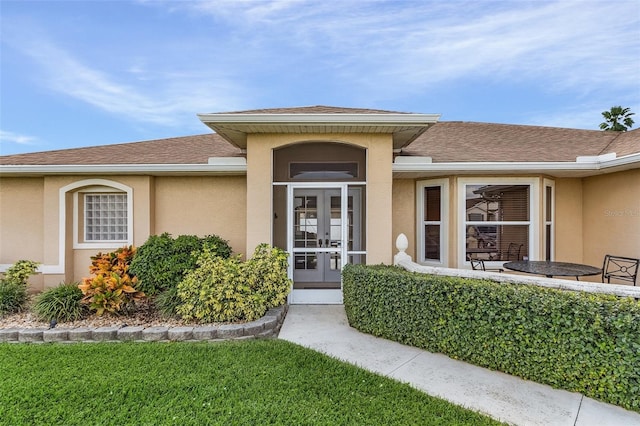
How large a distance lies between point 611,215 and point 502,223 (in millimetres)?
2409

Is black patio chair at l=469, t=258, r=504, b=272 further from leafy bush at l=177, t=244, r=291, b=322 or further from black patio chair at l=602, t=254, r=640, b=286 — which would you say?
leafy bush at l=177, t=244, r=291, b=322

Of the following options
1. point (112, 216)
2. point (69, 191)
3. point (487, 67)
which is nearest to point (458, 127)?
point (487, 67)

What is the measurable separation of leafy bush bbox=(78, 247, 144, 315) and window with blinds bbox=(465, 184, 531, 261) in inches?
301

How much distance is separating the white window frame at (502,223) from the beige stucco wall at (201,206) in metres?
5.58

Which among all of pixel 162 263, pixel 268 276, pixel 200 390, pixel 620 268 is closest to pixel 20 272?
pixel 162 263

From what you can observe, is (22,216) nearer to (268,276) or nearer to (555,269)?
(268,276)

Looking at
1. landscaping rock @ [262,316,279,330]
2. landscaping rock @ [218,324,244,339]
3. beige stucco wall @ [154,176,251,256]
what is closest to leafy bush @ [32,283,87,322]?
beige stucco wall @ [154,176,251,256]

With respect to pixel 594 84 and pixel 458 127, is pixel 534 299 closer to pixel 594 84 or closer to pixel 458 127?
pixel 458 127

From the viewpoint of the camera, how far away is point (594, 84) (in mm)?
14102

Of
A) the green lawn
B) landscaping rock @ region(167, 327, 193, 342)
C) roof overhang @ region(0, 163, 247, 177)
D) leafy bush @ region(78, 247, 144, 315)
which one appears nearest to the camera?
the green lawn

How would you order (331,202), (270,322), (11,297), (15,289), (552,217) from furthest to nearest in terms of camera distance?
(331,202), (552,217), (15,289), (11,297), (270,322)

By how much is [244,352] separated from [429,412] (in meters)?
2.56

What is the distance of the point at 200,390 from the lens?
3.36m

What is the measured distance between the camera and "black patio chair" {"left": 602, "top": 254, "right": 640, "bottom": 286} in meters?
6.24
